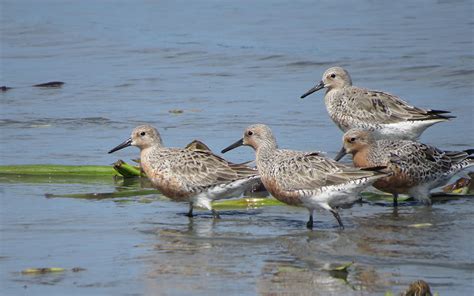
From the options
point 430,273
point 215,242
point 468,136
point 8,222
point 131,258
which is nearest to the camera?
point 430,273

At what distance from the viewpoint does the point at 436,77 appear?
18297 millimetres

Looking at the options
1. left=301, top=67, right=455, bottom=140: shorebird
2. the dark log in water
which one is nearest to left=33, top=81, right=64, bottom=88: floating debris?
the dark log in water

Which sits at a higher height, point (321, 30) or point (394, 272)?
point (321, 30)

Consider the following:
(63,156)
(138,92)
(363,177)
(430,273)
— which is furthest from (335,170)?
(138,92)

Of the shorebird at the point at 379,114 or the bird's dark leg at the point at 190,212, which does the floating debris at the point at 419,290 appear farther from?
the shorebird at the point at 379,114

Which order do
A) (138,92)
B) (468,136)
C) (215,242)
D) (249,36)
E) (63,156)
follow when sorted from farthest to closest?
1. (249,36)
2. (138,92)
3. (468,136)
4. (63,156)
5. (215,242)

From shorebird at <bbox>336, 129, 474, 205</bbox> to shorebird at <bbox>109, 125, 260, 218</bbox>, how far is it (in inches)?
44.5

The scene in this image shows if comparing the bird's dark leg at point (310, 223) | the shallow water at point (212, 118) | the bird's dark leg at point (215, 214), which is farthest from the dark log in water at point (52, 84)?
the bird's dark leg at point (310, 223)

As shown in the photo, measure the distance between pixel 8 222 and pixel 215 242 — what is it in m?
2.06

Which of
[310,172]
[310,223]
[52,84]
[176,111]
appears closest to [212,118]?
[176,111]

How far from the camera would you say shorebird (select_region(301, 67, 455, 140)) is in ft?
44.8

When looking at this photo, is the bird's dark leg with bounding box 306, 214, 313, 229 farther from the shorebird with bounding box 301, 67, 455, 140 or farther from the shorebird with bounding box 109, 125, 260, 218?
the shorebird with bounding box 301, 67, 455, 140

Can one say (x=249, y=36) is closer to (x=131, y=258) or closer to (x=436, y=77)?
(x=436, y=77)

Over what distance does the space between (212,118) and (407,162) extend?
4.73 meters
